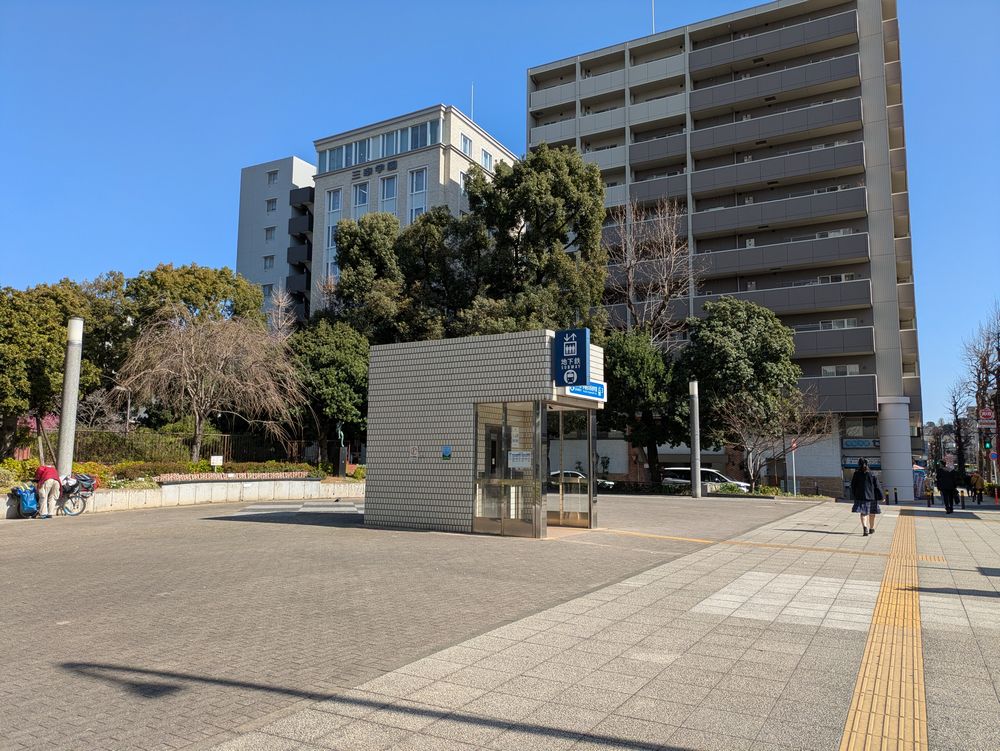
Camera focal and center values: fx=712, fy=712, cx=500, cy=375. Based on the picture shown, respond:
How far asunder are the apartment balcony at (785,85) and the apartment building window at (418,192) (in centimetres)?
2005

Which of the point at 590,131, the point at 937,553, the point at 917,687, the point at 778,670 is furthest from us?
the point at 590,131

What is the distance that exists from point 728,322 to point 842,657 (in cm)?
3183

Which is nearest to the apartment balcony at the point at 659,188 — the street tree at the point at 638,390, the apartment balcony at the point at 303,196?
the street tree at the point at 638,390

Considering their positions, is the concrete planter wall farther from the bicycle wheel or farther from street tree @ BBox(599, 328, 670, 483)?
street tree @ BBox(599, 328, 670, 483)

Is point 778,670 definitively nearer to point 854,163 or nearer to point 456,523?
point 456,523

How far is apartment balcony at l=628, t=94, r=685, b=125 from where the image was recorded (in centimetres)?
4978

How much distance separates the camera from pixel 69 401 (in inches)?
792

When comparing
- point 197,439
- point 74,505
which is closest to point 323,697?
point 74,505

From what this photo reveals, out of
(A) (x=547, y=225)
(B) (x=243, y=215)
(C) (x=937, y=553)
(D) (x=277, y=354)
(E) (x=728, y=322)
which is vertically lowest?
(C) (x=937, y=553)

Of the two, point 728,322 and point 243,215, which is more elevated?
point 243,215

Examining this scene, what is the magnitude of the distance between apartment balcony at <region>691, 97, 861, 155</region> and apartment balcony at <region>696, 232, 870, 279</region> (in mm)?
7304

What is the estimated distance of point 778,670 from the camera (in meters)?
5.32

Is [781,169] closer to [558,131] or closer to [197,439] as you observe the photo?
[558,131]

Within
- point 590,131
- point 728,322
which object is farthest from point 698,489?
point 590,131
